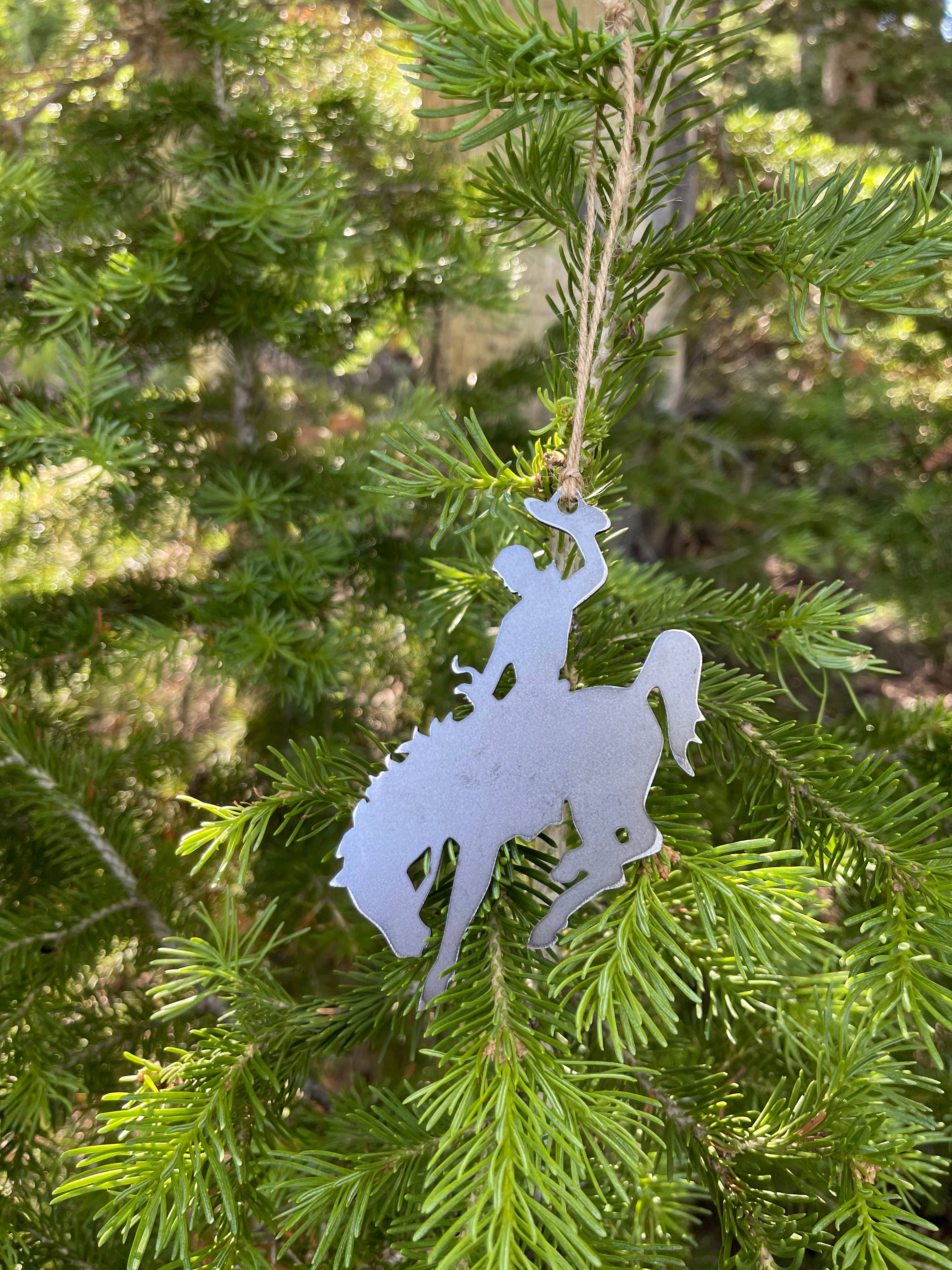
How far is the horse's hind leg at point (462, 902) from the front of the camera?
43 centimetres

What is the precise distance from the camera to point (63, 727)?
860 millimetres

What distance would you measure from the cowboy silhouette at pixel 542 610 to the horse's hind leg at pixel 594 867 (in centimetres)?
8

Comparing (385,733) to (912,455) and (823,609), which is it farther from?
(912,455)

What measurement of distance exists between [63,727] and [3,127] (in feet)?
2.10

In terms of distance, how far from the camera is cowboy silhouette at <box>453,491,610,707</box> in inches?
17.9

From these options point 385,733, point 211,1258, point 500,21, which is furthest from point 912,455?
point 211,1258

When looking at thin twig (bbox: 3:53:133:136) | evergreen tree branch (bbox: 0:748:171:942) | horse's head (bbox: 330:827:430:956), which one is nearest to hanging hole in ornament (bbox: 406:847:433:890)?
horse's head (bbox: 330:827:430:956)

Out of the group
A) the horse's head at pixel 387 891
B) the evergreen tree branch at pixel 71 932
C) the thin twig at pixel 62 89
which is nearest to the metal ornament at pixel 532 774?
the horse's head at pixel 387 891

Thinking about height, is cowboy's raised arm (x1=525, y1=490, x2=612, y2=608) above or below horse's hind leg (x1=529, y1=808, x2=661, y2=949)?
above

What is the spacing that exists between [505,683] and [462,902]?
138mm

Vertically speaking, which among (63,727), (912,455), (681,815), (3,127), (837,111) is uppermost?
(3,127)

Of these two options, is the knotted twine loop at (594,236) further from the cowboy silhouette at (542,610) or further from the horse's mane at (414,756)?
the horse's mane at (414,756)

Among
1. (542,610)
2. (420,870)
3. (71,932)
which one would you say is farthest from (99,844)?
(542,610)

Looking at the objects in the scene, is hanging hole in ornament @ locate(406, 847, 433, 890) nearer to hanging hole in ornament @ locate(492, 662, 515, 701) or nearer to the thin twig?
hanging hole in ornament @ locate(492, 662, 515, 701)
